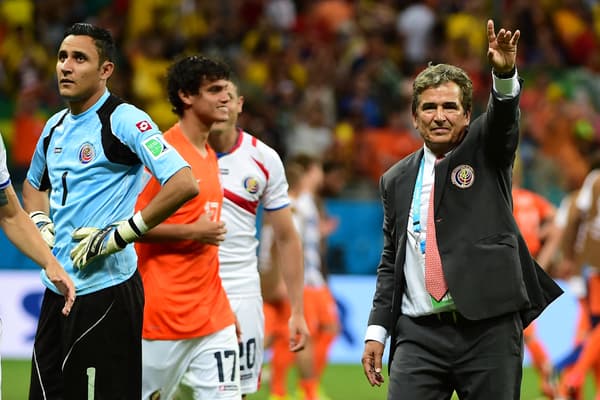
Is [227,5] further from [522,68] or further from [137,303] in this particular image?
[137,303]

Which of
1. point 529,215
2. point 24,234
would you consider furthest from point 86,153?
point 529,215

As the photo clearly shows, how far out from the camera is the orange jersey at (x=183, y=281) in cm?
643

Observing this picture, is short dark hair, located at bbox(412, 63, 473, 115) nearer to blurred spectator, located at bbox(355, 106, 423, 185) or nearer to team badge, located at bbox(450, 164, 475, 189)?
team badge, located at bbox(450, 164, 475, 189)

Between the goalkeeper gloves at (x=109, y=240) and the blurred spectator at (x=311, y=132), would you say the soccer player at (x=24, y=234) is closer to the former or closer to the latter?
the goalkeeper gloves at (x=109, y=240)

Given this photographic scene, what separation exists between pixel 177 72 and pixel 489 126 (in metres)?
2.18

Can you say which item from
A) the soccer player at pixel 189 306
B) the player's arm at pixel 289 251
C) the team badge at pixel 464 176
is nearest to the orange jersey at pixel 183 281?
the soccer player at pixel 189 306

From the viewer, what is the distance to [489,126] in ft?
17.2

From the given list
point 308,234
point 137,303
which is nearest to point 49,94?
point 308,234

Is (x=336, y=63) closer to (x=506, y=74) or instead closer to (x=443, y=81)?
(x=443, y=81)

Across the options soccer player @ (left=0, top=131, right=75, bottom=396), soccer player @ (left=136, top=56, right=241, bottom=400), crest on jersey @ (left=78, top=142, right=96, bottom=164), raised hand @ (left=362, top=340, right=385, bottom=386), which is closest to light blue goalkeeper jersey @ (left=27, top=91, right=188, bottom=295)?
crest on jersey @ (left=78, top=142, right=96, bottom=164)

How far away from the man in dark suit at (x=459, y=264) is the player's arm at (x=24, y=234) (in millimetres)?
1559

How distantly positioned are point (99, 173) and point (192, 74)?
4.13 ft

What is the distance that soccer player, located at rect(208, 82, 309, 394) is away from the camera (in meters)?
7.27

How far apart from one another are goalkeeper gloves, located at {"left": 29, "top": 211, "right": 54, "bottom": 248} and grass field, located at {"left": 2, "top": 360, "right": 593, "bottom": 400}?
14.6 feet
